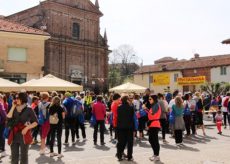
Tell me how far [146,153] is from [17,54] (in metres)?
22.0

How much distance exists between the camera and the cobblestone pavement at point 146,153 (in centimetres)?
1016

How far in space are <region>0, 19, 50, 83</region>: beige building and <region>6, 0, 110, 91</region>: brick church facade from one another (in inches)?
373

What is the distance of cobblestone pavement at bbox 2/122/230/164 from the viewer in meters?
10.2

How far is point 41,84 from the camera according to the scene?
20125 millimetres

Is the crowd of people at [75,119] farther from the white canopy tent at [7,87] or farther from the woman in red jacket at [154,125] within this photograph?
the white canopy tent at [7,87]

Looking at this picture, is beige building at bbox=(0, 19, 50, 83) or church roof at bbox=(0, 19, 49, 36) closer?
church roof at bbox=(0, 19, 49, 36)

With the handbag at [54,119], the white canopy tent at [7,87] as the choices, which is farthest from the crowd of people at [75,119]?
the white canopy tent at [7,87]

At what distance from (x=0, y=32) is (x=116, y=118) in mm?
21930

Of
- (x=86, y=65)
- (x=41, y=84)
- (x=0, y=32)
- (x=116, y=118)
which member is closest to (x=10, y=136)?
(x=116, y=118)

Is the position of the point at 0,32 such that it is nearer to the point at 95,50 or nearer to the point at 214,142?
the point at 95,50

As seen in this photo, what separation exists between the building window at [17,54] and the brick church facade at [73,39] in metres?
10.0

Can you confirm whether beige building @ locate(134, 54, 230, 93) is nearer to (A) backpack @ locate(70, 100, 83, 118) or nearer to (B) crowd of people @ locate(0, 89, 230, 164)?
(B) crowd of people @ locate(0, 89, 230, 164)

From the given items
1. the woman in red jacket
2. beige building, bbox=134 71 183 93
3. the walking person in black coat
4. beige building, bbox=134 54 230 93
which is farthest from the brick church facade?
the walking person in black coat

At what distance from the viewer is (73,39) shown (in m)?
44.6
